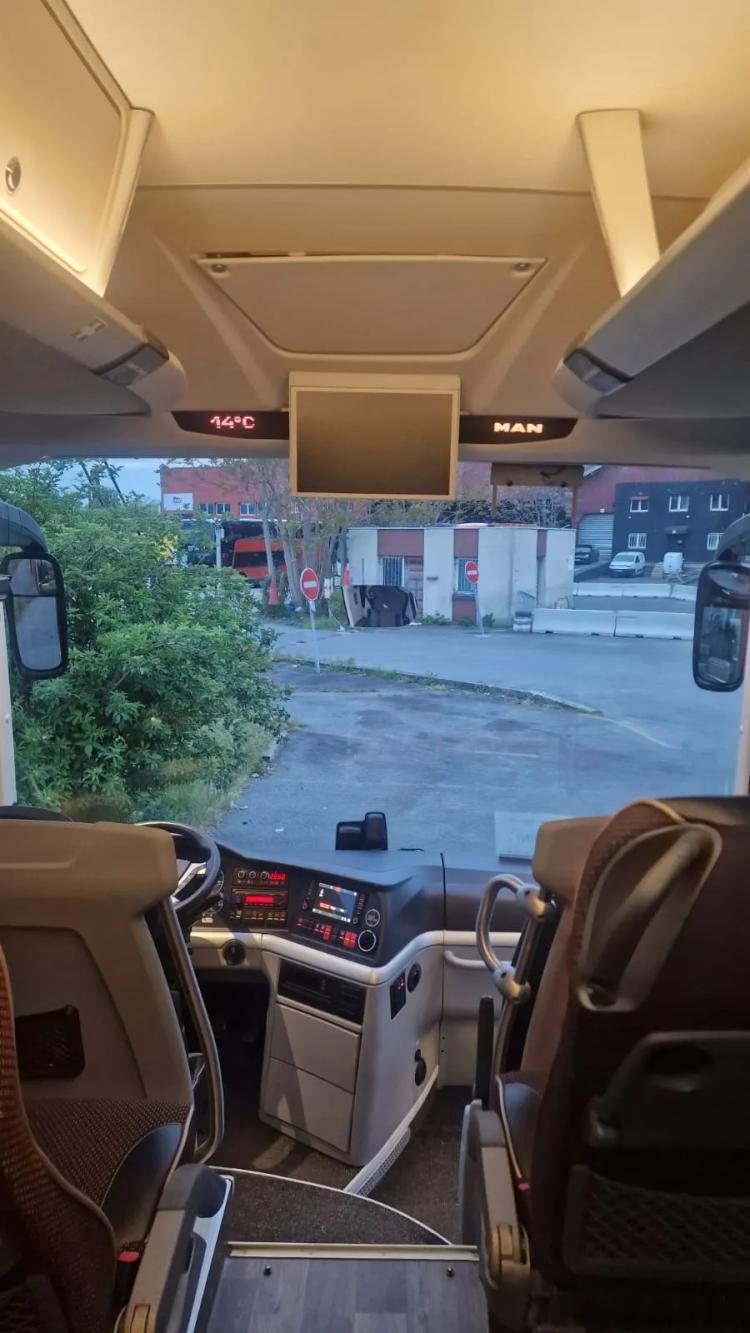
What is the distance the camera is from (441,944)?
3078 millimetres

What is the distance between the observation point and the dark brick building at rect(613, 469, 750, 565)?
2.96 m

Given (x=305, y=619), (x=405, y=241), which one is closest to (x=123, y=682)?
(x=305, y=619)

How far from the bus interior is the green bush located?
13 cm

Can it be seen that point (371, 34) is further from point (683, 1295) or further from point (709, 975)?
point (683, 1295)

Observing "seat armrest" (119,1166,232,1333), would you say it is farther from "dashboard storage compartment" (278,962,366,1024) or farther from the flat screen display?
the flat screen display

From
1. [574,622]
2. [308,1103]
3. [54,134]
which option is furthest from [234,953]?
[54,134]

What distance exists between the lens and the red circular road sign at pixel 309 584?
2.98 m

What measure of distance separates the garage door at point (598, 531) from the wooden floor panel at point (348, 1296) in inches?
93.5

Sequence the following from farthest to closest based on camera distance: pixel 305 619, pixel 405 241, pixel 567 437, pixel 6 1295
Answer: pixel 305 619 → pixel 567 437 → pixel 405 241 → pixel 6 1295

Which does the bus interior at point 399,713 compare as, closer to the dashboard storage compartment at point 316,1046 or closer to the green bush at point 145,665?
the dashboard storage compartment at point 316,1046

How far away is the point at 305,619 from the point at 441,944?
1.40 m

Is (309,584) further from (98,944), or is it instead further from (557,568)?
(98,944)

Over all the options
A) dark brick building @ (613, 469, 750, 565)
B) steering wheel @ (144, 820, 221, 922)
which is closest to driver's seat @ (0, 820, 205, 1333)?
steering wheel @ (144, 820, 221, 922)

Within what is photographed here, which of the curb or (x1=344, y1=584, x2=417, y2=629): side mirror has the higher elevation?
(x1=344, y1=584, x2=417, y2=629): side mirror
